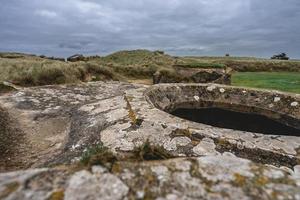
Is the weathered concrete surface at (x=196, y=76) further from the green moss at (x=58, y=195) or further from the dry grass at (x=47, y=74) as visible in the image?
the green moss at (x=58, y=195)

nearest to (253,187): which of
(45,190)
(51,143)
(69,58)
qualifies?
(45,190)

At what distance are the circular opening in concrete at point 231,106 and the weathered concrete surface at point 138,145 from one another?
0.03 m

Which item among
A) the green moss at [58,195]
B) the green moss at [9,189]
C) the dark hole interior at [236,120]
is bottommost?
the dark hole interior at [236,120]

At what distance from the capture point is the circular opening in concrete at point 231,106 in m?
6.80

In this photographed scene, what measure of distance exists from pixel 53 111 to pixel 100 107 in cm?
182

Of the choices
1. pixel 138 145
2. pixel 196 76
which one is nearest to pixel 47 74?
pixel 196 76

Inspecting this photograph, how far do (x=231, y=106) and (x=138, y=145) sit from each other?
4.55 meters

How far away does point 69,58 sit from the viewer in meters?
29.6

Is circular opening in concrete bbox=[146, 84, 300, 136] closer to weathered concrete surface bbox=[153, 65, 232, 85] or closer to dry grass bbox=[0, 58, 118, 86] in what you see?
→ dry grass bbox=[0, 58, 118, 86]

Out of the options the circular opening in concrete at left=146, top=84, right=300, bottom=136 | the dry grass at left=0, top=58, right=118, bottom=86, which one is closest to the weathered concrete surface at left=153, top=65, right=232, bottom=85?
the dry grass at left=0, top=58, right=118, bottom=86

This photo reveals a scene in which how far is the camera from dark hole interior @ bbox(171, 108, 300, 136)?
675 cm

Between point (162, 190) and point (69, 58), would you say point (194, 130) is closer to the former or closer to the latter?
point (162, 190)

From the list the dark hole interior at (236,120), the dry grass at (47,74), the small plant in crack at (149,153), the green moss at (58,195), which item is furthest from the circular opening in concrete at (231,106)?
the dry grass at (47,74)

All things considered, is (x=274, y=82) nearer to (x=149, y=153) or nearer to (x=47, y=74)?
(x=47, y=74)
